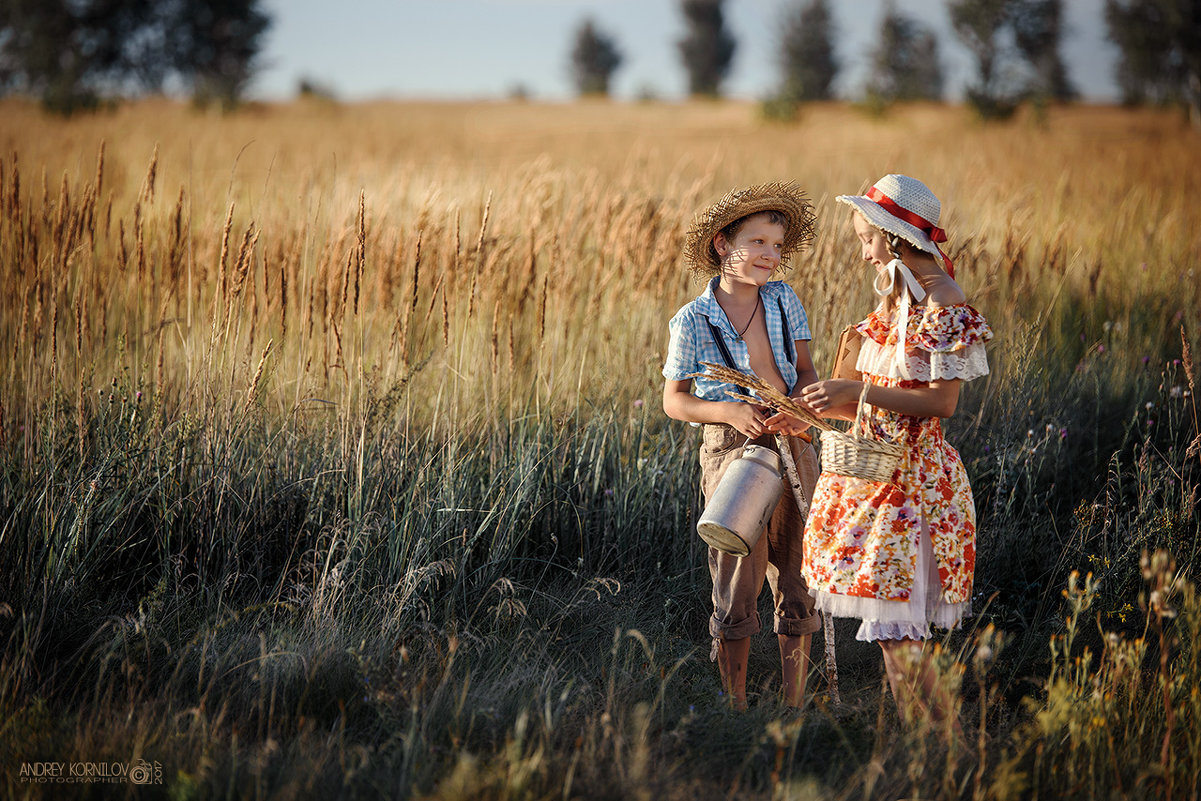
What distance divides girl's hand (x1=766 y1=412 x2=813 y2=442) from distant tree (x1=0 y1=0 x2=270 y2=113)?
29.8 metres

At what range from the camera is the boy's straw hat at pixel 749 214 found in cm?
238

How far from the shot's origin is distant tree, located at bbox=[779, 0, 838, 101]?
43.6 metres

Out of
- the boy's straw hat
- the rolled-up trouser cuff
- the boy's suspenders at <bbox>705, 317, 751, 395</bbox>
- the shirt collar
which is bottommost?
the rolled-up trouser cuff

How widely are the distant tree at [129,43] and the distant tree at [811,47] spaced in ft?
88.1

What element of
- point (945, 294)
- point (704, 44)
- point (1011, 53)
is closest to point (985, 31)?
point (1011, 53)

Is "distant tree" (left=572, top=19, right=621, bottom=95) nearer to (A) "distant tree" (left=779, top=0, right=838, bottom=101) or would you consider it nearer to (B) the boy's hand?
(A) "distant tree" (left=779, top=0, right=838, bottom=101)

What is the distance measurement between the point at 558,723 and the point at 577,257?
281cm

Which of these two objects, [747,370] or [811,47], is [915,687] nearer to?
[747,370]

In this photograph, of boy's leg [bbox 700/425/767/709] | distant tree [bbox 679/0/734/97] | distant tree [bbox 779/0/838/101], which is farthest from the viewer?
distant tree [bbox 679/0/734/97]

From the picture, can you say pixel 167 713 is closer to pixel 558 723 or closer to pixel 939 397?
pixel 558 723

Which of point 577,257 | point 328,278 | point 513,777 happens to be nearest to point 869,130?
point 577,257

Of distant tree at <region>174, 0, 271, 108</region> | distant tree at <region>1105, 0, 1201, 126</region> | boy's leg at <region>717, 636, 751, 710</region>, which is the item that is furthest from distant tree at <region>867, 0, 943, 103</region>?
boy's leg at <region>717, 636, 751, 710</region>

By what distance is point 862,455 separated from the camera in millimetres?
1949

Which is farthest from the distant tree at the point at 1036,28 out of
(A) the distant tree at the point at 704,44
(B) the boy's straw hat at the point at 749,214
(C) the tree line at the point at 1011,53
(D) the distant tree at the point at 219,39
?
(B) the boy's straw hat at the point at 749,214
